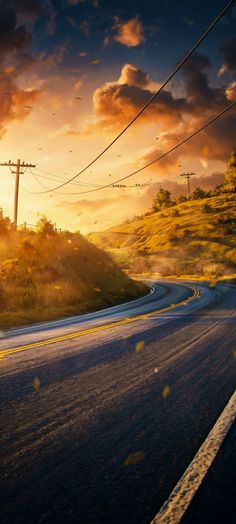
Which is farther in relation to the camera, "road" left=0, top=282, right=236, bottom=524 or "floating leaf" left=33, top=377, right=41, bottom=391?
"floating leaf" left=33, top=377, right=41, bottom=391

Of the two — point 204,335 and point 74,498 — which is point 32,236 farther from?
point 74,498

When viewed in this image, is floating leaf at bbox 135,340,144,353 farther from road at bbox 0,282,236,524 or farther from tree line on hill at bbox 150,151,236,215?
tree line on hill at bbox 150,151,236,215

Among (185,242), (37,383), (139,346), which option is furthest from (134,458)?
(185,242)

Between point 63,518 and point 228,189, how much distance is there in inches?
→ 4751

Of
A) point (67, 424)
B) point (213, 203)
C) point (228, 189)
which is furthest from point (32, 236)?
point (228, 189)

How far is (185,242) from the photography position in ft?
255

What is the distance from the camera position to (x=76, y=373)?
470 centimetres

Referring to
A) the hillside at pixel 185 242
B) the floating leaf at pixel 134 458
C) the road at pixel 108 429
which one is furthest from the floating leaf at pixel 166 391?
the hillside at pixel 185 242

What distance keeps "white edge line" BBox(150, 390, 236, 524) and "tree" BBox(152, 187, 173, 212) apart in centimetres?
13033

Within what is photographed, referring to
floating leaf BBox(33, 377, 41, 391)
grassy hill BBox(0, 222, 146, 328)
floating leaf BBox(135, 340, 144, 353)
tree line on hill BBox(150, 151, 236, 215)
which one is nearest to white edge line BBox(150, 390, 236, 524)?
floating leaf BBox(33, 377, 41, 391)

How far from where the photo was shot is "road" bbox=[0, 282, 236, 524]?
6.61 ft

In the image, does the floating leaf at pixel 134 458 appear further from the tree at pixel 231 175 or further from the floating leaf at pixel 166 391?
the tree at pixel 231 175

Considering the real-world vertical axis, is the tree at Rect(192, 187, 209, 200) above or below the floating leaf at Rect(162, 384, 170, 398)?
above

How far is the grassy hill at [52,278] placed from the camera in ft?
46.5
